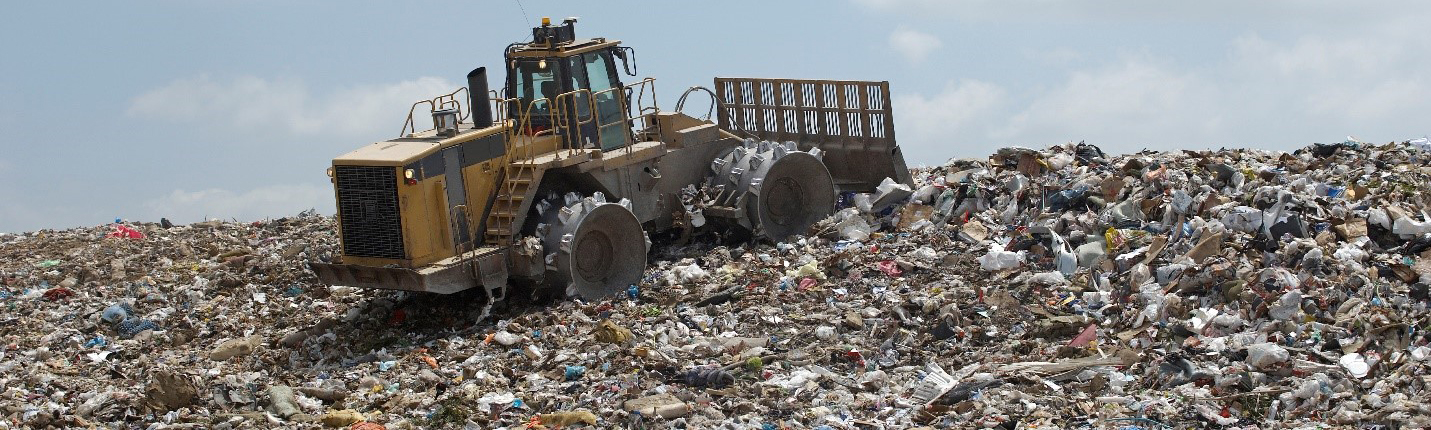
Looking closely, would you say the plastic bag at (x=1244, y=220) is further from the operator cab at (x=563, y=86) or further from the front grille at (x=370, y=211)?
the front grille at (x=370, y=211)

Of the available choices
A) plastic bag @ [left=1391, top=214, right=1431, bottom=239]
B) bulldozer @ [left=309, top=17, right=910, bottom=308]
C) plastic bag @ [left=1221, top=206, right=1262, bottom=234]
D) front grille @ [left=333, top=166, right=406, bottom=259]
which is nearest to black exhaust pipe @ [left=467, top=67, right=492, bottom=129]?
bulldozer @ [left=309, top=17, right=910, bottom=308]

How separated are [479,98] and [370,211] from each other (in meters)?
Answer: 1.42

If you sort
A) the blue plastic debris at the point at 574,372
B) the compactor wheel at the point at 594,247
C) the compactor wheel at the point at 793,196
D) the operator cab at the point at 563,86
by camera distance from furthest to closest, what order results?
the compactor wheel at the point at 793,196 < the operator cab at the point at 563,86 < the compactor wheel at the point at 594,247 < the blue plastic debris at the point at 574,372

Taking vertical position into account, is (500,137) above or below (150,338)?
above

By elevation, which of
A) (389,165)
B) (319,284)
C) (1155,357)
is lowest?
(1155,357)

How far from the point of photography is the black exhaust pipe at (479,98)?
41.2ft

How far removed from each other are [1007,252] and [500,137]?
13.7 feet

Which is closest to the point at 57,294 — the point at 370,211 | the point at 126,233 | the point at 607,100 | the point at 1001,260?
the point at 126,233

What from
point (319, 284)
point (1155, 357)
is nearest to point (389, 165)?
point (319, 284)

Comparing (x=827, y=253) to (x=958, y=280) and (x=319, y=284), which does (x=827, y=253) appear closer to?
(x=958, y=280)

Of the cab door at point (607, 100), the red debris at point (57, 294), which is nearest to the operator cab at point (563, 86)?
the cab door at point (607, 100)

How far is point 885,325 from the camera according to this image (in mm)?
11344

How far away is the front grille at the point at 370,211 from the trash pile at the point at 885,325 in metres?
0.76

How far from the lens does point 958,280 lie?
12.5 meters
